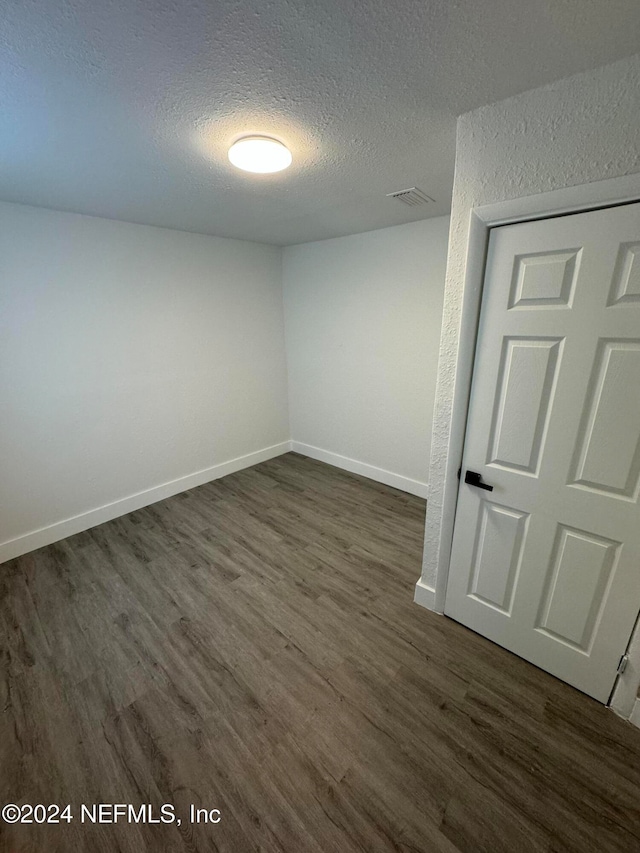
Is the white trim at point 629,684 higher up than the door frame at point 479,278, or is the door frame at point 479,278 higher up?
the door frame at point 479,278

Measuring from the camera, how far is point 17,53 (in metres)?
0.97

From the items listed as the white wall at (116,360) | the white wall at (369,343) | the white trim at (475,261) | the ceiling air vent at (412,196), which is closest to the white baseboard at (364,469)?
the white wall at (369,343)

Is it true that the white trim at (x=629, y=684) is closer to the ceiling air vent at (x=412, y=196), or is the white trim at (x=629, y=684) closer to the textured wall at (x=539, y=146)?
the textured wall at (x=539, y=146)

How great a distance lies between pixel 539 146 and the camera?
48.5 inches

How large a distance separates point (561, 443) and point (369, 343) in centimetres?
216

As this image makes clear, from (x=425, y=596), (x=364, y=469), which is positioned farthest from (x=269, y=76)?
(x=364, y=469)

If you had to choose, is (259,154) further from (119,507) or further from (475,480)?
Answer: (119,507)

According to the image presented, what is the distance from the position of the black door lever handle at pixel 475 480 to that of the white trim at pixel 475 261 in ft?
0.22

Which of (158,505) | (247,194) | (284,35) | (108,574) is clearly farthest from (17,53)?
(158,505)

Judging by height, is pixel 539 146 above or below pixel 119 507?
above

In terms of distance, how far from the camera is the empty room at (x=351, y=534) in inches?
41.9

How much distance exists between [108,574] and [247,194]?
2.65 metres

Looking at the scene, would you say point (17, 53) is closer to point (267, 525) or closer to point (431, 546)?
point (431, 546)

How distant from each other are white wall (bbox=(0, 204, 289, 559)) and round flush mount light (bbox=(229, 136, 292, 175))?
64.7 inches
